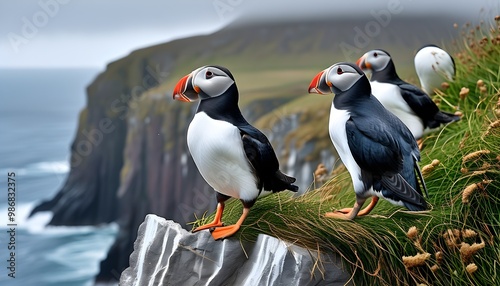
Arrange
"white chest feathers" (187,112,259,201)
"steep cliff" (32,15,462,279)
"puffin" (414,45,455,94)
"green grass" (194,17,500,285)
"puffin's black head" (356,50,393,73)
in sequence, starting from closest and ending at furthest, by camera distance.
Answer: "white chest feathers" (187,112,259,201)
"green grass" (194,17,500,285)
"puffin's black head" (356,50,393,73)
"puffin" (414,45,455,94)
"steep cliff" (32,15,462,279)

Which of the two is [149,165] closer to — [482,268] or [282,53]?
[282,53]

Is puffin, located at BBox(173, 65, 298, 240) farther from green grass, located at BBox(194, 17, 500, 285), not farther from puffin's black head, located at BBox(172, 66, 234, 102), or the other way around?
green grass, located at BBox(194, 17, 500, 285)

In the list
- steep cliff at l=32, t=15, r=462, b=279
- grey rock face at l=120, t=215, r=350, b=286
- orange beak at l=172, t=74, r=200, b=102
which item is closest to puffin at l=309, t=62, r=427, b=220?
grey rock face at l=120, t=215, r=350, b=286

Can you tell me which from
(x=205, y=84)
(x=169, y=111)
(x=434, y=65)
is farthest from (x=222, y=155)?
(x=169, y=111)

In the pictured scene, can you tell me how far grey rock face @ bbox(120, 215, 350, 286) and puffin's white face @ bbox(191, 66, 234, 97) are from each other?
0.98ft

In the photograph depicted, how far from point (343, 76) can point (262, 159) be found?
262mm

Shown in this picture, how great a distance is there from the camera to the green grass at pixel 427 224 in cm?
150

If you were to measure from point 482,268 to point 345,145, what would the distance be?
1.41 feet

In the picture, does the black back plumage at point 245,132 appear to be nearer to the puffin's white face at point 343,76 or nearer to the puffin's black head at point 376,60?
the puffin's white face at point 343,76

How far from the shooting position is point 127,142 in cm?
327

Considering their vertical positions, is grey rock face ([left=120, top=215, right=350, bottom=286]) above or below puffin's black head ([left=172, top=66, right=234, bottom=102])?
below

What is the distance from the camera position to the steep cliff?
3094mm

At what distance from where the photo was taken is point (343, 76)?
151cm

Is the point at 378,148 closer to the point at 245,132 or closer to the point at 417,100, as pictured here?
the point at 245,132
